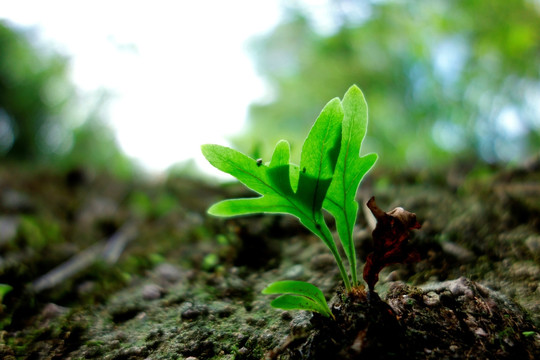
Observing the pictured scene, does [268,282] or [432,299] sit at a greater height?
[268,282]

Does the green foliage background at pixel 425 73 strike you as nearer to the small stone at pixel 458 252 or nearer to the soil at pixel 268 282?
the soil at pixel 268 282

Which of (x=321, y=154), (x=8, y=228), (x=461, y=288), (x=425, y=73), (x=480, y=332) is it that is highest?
(x=425, y=73)

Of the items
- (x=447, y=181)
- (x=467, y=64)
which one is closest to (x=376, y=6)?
(x=467, y=64)

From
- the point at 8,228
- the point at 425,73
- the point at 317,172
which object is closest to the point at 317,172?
the point at 317,172

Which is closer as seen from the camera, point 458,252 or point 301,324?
point 301,324

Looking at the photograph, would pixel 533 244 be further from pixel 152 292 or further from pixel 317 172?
pixel 152 292

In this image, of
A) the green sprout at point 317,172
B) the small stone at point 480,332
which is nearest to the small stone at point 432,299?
the small stone at point 480,332
